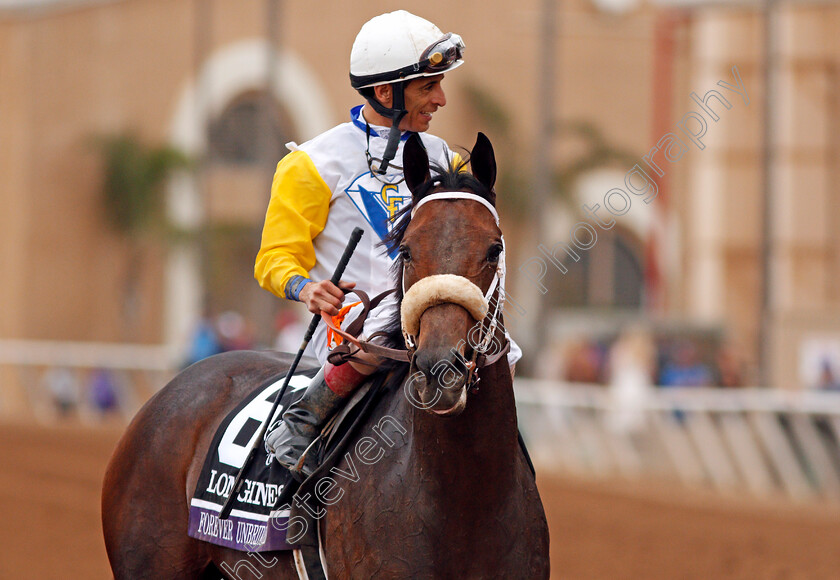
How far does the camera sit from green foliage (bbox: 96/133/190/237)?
25.5m

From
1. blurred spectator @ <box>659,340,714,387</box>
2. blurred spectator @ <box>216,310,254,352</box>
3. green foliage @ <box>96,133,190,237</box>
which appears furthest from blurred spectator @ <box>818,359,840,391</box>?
green foliage @ <box>96,133,190,237</box>

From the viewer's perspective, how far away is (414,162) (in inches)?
131

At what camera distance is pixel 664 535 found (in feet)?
29.9

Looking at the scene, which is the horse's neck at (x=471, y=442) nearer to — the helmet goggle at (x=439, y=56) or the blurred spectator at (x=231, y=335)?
the helmet goggle at (x=439, y=56)

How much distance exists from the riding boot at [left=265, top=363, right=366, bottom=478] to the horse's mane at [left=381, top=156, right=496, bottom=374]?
0.96 ft

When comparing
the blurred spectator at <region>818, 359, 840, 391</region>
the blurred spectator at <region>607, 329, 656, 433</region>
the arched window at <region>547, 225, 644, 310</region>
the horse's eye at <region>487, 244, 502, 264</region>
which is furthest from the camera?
the arched window at <region>547, 225, 644, 310</region>

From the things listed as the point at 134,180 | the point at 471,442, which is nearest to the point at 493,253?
the point at 471,442

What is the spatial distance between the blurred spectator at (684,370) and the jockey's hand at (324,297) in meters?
10.3

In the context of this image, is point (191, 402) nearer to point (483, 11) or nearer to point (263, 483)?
point (263, 483)

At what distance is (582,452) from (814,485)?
306 cm

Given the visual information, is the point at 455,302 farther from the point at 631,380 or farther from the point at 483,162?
the point at 631,380

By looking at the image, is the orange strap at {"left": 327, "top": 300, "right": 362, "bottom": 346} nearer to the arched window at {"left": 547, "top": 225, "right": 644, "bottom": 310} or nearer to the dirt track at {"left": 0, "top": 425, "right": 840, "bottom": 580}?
the dirt track at {"left": 0, "top": 425, "right": 840, "bottom": 580}

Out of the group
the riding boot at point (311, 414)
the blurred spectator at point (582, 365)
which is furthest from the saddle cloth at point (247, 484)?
the blurred spectator at point (582, 365)

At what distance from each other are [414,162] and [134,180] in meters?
23.1
